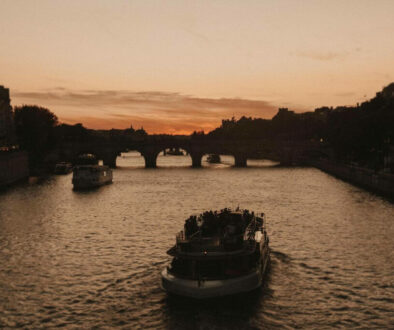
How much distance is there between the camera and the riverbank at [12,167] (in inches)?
3834

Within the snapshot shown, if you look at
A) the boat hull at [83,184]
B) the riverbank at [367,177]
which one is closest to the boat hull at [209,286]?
the riverbank at [367,177]

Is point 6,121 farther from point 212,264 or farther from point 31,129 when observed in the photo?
point 212,264

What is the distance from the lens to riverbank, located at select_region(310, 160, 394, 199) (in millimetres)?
77375

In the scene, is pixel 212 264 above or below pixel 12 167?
below

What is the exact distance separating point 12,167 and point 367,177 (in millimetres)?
71488

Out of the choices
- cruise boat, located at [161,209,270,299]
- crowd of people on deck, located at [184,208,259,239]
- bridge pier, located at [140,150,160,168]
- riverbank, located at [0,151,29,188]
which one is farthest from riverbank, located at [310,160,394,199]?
riverbank, located at [0,151,29,188]

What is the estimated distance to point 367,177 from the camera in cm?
8938

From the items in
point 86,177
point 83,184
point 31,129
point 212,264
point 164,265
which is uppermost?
point 31,129

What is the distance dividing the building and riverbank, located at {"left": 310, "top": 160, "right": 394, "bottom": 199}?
82449 millimetres

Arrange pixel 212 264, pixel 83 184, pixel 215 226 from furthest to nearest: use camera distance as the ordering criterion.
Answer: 1. pixel 83 184
2. pixel 215 226
3. pixel 212 264

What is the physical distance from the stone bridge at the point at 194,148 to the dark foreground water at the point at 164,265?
270 ft

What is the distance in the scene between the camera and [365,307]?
95.1 ft

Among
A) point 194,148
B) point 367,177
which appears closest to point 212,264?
point 367,177

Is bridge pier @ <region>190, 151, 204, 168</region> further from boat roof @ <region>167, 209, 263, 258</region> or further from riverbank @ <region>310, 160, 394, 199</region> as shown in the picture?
boat roof @ <region>167, 209, 263, 258</region>
